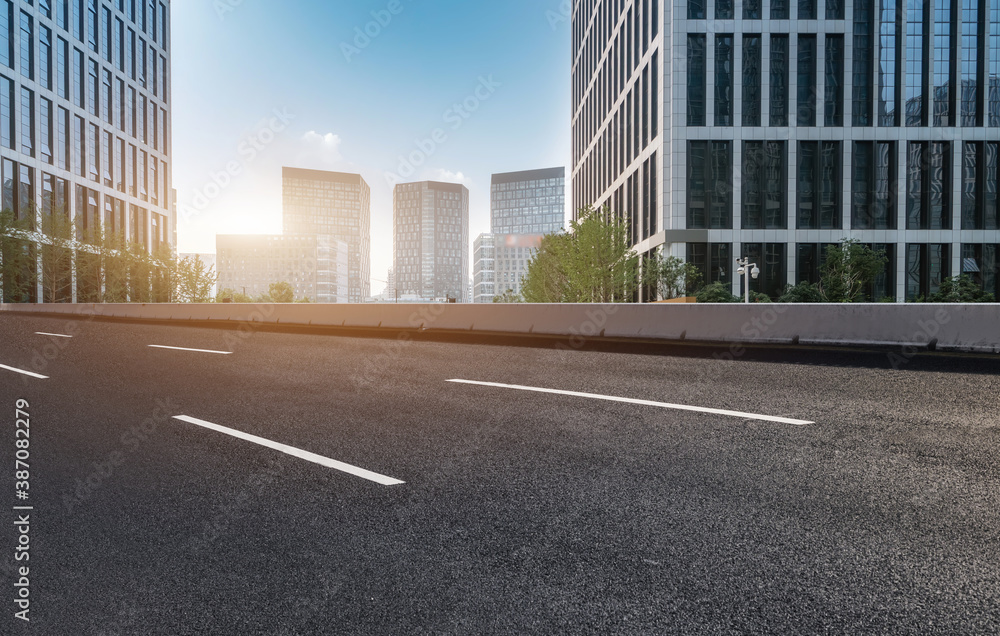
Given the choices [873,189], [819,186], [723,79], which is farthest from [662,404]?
[873,189]

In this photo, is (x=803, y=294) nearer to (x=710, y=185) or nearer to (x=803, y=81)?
(x=710, y=185)

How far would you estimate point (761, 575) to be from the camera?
219cm

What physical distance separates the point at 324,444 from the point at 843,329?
9129 mm

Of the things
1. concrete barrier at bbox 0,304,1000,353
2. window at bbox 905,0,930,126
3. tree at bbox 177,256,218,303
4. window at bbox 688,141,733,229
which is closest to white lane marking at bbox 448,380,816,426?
concrete barrier at bbox 0,304,1000,353

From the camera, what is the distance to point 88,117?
4875cm

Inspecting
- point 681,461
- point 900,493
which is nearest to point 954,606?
point 900,493

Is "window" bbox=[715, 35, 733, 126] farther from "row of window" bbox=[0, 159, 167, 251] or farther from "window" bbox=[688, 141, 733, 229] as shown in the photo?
"row of window" bbox=[0, 159, 167, 251]

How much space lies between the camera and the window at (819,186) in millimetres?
37938

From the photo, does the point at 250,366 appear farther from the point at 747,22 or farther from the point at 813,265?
the point at 747,22

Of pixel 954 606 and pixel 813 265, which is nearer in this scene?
pixel 954 606

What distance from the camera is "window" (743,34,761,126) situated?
37969 millimetres

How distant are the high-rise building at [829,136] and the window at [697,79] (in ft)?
0.33

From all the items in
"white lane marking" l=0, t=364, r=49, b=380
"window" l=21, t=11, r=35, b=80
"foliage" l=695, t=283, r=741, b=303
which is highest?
"window" l=21, t=11, r=35, b=80

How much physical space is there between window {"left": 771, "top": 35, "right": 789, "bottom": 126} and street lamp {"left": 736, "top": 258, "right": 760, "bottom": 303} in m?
10.3
